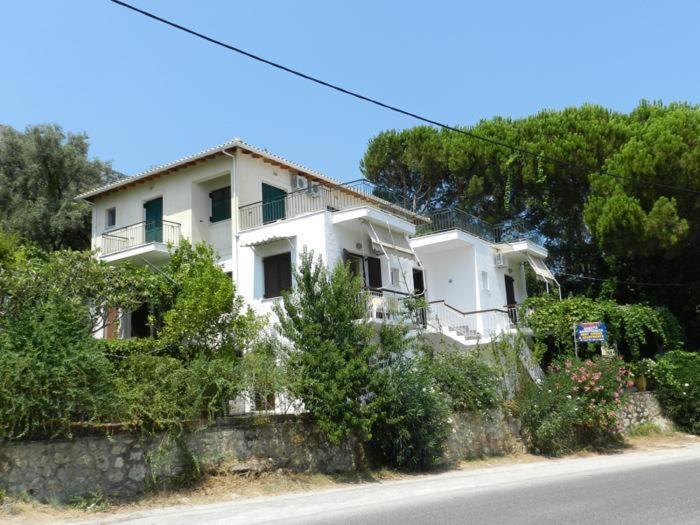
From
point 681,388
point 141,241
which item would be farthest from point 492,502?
point 141,241

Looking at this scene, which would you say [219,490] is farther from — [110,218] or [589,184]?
[589,184]

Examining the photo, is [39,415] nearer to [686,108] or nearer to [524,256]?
[524,256]

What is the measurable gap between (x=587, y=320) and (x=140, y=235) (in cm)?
1606

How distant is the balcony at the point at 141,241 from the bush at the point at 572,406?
12.0m

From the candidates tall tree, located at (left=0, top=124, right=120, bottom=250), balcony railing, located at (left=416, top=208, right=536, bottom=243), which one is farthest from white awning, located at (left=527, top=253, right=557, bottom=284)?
tall tree, located at (left=0, top=124, right=120, bottom=250)

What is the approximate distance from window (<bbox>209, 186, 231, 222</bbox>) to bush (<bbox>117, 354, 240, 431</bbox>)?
1061cm

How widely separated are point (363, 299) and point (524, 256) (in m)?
14.6

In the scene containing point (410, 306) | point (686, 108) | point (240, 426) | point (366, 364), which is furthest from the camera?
point (686, 108)

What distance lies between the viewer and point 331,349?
13492mm

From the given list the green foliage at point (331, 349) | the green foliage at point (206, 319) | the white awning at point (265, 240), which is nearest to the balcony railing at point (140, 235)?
the white awning at point (265, 240)

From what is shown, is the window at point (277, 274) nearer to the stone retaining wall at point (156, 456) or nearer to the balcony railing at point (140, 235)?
the balcony railing at point (140, 235)

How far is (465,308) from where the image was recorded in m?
24.2

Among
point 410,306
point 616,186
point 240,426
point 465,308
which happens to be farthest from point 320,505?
point 616,186

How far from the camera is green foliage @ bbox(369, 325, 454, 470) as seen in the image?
45.8 ft
